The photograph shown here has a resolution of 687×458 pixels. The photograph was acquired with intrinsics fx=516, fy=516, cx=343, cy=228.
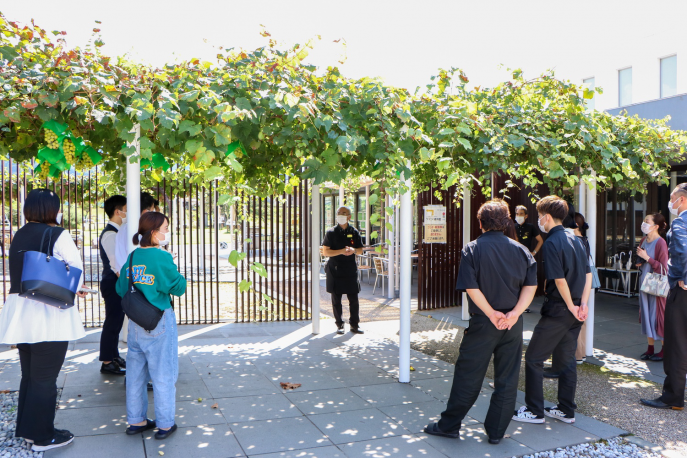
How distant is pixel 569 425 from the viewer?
13.7ft

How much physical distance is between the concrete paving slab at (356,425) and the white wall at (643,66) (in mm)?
11427

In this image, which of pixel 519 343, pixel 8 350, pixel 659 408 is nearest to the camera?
pixel 519 343

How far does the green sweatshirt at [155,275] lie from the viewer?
3564 millimetres

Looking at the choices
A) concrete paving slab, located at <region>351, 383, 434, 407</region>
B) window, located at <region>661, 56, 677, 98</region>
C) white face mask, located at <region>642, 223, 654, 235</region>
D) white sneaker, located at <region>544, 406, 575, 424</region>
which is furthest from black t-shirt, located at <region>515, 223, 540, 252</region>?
window, located at <region>661, 56, 677, 98</region>

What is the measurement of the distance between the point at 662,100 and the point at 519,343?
867 centimetres

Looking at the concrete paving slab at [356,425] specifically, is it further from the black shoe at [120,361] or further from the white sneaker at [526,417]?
the black shoe at [120,361]

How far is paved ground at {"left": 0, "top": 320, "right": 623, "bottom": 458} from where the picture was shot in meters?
3.66

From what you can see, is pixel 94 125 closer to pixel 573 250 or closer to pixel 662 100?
pixel 573 250

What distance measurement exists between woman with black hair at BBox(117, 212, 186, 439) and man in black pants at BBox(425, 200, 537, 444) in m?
2.05

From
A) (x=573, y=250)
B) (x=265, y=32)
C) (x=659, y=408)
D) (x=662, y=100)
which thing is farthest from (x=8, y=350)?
(x=662, y=100)

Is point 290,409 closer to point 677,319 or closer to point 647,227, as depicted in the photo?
point 677,319

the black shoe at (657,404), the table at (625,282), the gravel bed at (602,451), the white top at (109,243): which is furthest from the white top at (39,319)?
the table at (625,282)

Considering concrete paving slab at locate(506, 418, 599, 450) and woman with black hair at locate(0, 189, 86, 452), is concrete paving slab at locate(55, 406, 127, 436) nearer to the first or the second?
woman with black hair at locate(0, 189, 86, 452)

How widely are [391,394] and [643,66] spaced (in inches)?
502
